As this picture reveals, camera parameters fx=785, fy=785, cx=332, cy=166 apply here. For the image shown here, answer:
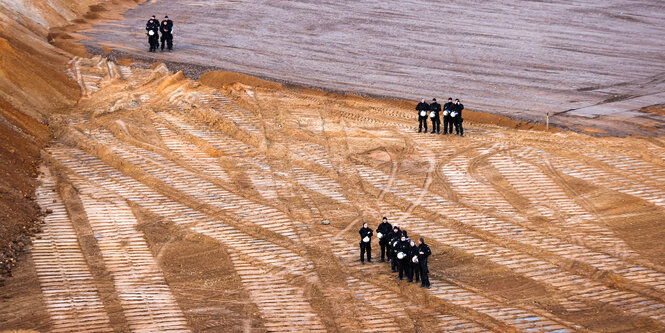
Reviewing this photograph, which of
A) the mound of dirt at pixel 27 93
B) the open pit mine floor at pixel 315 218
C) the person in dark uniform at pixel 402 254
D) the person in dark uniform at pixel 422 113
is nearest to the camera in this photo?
the open pit mine floor at pixel 315 218

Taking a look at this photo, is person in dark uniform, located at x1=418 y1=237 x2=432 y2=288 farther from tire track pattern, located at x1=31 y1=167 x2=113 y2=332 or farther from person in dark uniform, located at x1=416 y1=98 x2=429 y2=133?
person in dark uniform, located at x1=416 y1=98 x2=429 y2=133

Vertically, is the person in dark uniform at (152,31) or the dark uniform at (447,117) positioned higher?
the person in dark uniform at (152,31)

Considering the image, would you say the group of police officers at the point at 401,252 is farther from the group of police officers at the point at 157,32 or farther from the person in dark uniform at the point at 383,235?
the group of police officers at the point at 157,32

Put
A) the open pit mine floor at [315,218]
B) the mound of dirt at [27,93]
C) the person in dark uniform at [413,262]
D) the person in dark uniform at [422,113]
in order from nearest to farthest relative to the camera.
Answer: the open pit mine floor at [315,218], the person in dark uniform at [413,262], the mound of dirt at [27,93], the person in dark uniform at [422,113]

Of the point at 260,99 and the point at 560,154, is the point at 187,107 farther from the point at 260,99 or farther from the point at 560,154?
the point at 560,154

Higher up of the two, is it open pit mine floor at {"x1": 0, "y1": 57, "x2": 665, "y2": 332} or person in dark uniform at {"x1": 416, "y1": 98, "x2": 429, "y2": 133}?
person in dark uniform at {"x1": 416, "y1": 98, "x2": 429, "y2": 133}

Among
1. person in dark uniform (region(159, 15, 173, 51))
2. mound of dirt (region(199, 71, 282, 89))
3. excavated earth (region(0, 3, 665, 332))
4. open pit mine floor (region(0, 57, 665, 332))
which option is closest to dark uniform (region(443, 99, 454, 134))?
excavated earth (region(0, 3, 665, 332))

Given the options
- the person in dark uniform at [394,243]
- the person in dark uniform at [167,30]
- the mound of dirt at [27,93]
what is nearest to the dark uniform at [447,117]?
the person in dark uniform at [394,243]
